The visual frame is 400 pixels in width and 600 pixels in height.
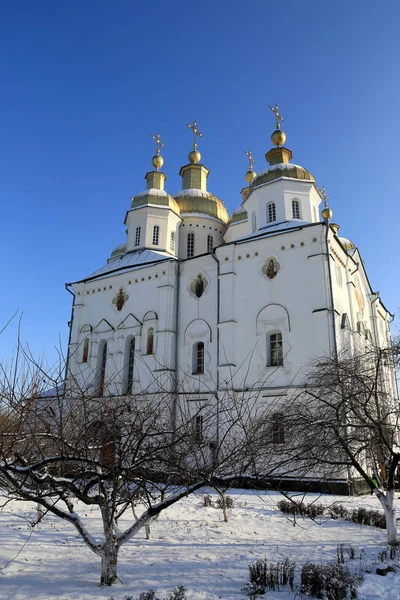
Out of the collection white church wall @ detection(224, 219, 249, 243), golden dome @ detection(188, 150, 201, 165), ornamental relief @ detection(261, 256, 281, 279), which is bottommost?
ornamental relief @ detection(261, 256, 281, 279)

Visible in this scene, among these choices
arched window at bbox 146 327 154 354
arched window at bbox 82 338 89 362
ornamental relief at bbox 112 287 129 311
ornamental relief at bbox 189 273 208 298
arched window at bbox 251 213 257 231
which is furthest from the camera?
arched window at bbox 82 338 89 362

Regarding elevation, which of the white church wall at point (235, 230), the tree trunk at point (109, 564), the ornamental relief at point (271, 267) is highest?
the white church wall at point (235, 230)

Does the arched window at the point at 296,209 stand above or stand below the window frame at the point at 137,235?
below

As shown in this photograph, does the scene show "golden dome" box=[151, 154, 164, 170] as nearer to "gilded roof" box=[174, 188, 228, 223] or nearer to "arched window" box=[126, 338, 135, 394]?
"gilded roof" box=[174, 188, 228, 223]

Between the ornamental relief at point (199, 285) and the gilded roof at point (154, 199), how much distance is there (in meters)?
6.17

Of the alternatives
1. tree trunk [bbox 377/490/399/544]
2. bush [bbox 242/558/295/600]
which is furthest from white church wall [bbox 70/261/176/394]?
bush [bbox 242/558/295/600]

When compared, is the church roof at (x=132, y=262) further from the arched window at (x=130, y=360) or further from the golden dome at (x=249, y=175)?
the golden dome at (x=249, y=175)

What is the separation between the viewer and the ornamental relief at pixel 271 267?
17.5 m

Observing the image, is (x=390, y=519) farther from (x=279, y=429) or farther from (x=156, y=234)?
(x=156, y=234)

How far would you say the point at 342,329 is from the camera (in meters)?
16.5

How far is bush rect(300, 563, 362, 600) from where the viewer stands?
5219 mm

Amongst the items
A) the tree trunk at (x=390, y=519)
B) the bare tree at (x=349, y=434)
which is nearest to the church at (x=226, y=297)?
the bare tree at (x=349, y=434)

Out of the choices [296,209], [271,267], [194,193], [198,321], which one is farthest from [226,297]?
[194,193]

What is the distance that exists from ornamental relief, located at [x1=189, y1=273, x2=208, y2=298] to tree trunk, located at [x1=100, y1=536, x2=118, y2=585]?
1437 centimetres
